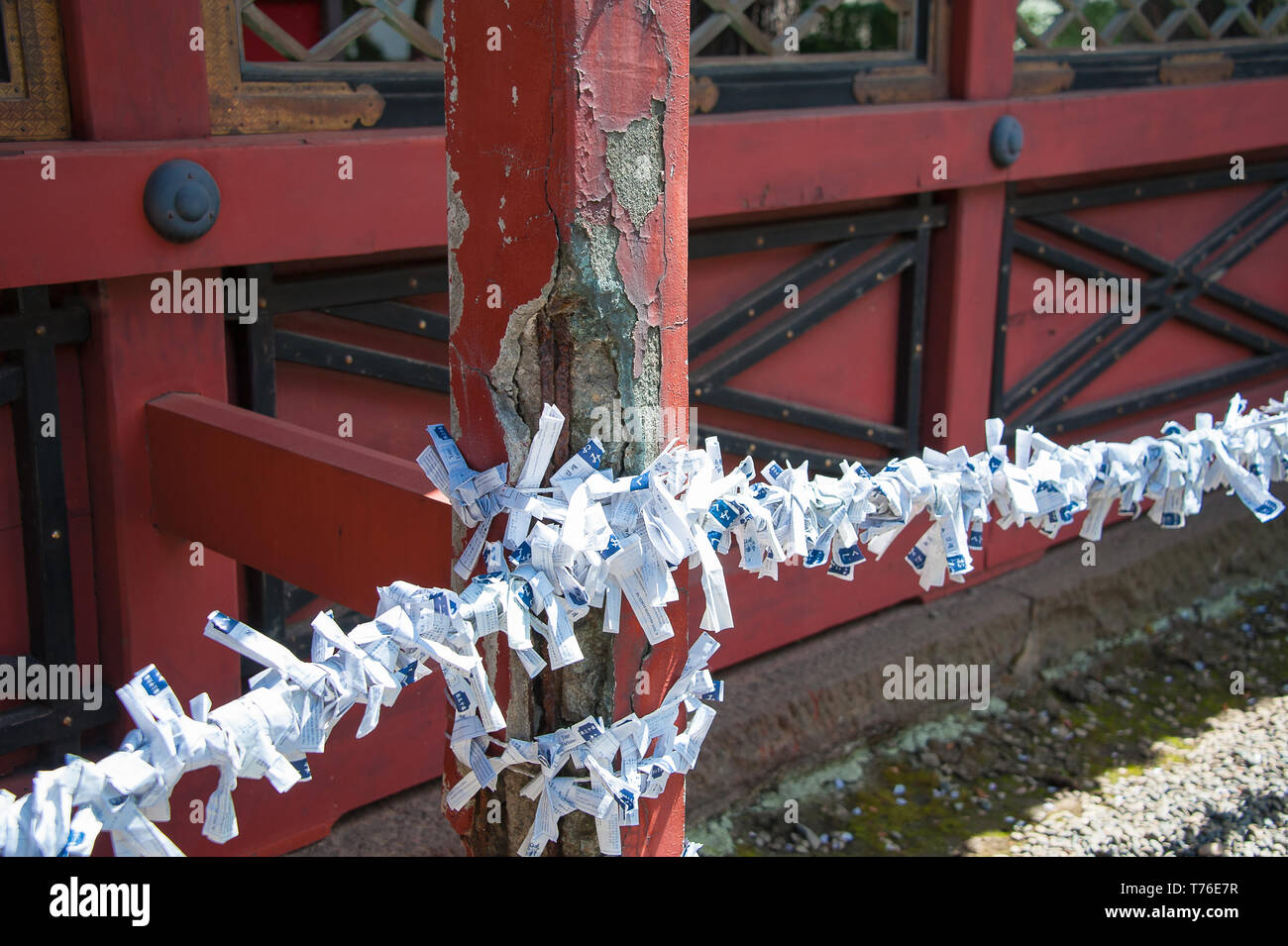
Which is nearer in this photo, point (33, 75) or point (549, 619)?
point (549, 619)

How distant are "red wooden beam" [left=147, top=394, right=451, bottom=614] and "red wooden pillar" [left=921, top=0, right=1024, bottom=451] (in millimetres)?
2667

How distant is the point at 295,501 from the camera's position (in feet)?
6.78

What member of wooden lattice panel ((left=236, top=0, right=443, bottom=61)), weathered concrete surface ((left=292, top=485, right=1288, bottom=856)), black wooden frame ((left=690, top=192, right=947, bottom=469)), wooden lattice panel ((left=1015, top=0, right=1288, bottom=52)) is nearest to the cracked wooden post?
wooden lattice panel ((left=236, top=0, right=443, bottom=61))

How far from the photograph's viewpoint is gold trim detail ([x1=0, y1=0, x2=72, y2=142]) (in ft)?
7.55

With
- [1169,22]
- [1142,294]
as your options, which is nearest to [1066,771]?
[1142,294]

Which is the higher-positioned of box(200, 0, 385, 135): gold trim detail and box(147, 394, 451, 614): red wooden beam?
box(200, 0, 385, 135): gold trim detail

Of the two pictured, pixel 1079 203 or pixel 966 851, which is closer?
pixel 966 851

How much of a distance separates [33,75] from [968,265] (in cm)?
302

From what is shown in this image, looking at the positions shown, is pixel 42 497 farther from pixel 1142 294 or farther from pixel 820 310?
pixel 1142 294

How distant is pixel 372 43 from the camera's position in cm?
581

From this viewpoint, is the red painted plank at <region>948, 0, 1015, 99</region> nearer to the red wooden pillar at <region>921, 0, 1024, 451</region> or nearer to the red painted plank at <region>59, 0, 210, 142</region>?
the red wooden pillar at <region>921, 0, 1024, 451</region>

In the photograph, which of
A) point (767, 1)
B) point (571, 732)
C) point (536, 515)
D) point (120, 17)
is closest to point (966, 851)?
point (571, 732)

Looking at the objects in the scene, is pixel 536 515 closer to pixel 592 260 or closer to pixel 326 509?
pixel 592 260

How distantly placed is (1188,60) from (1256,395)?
1752 mm
